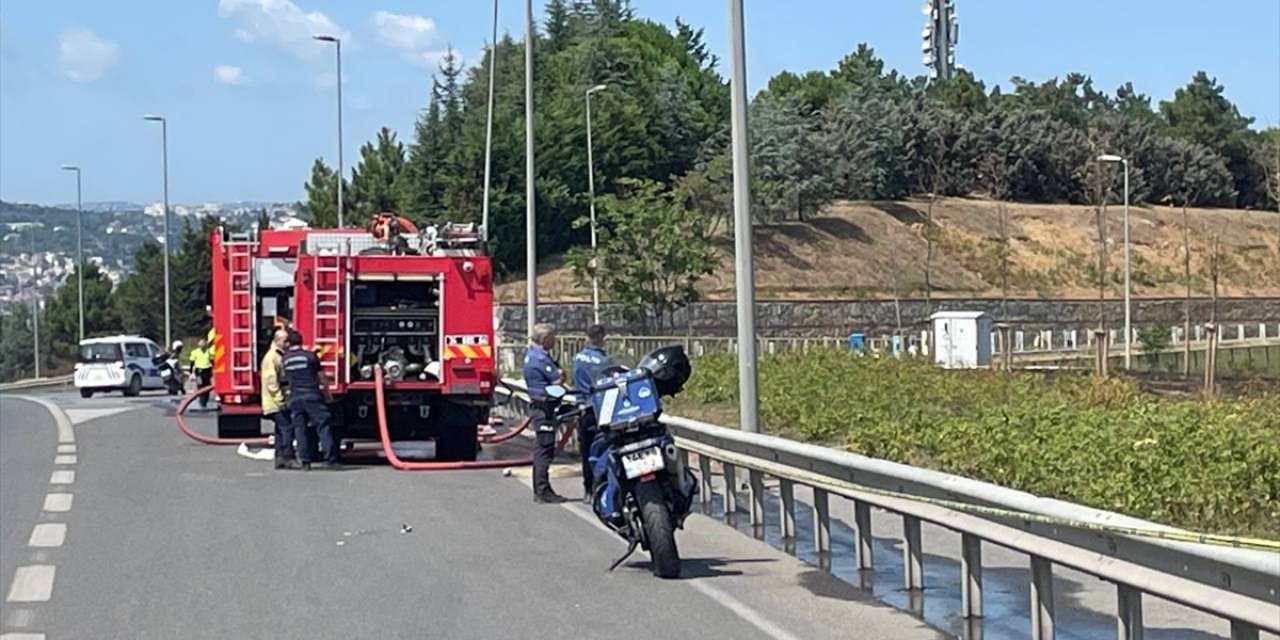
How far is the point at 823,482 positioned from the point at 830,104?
79189mm

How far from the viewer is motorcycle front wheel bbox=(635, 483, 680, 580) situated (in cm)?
1096

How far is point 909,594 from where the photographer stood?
33.7 ft

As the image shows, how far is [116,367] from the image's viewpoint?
4703 cm

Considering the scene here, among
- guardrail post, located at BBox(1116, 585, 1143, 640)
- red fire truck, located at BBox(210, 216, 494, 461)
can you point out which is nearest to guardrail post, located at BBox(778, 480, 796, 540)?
guardrail post, located at BBox(1116, 585, 1143, 640)

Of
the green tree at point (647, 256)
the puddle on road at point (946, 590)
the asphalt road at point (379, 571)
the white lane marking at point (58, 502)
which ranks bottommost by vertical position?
the puddle on road at point (946, 590)

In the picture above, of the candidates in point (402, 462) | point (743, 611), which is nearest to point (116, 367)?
point (402, 462)

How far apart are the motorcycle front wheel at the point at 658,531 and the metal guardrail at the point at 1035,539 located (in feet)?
3.60

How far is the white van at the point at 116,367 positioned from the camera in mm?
46844

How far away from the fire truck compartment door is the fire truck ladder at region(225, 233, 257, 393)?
4.6 inches

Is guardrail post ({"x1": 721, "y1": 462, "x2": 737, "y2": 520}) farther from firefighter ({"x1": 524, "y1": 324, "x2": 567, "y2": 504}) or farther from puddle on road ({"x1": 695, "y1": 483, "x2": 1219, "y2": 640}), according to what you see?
firefighter ({"x1": 524, "y1": 324, "x2": 567, "y2": 504})

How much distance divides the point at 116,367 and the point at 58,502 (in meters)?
32.2

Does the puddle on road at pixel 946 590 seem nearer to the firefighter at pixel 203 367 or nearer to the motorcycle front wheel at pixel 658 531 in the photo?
the motorcycle front wheel at pixel 658 531

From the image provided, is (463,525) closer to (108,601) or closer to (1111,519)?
(108,601)

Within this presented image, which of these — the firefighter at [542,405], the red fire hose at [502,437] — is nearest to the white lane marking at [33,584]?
the firefighter at [542,405]
